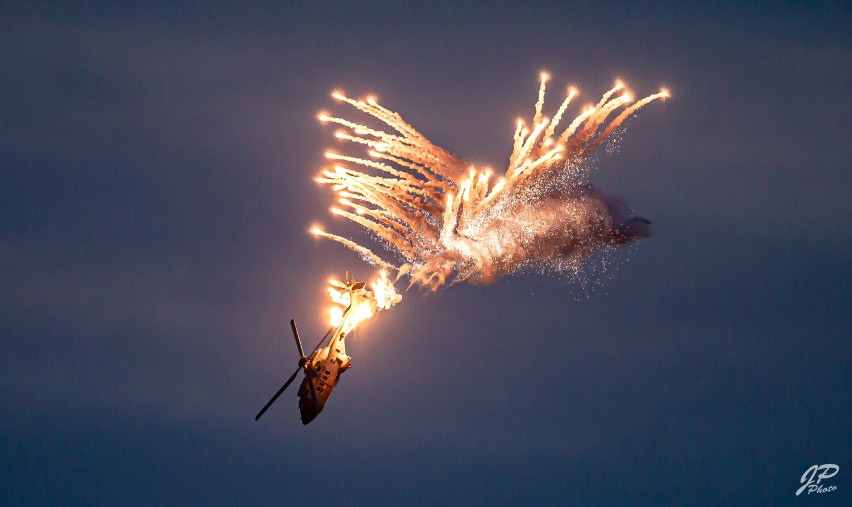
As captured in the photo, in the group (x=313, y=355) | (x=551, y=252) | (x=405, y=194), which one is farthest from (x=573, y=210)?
(x=313, y=355)

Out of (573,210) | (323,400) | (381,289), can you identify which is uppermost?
(573,210)

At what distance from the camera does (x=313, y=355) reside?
401ft

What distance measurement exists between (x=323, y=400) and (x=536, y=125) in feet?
69.4

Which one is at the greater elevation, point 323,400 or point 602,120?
point 602,120

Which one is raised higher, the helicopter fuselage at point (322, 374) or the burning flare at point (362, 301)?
the burning flare at point (362, 301)

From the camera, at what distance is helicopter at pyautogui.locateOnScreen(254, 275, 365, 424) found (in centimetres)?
12112

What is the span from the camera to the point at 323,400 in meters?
122

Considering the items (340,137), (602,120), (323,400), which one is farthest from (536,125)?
(323,400)

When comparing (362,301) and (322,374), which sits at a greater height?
(362,301)

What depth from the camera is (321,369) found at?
12225cm

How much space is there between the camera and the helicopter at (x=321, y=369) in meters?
121

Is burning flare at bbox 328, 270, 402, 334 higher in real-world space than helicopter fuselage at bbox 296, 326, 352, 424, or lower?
higher

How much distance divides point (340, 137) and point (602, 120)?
16161mm

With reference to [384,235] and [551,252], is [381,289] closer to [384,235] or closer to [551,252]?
[384,235]
